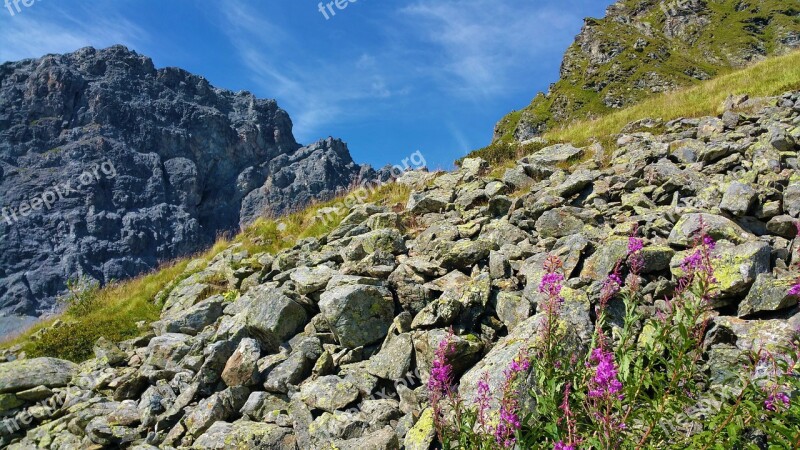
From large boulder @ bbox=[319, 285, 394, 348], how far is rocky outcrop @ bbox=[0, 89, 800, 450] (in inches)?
1.1

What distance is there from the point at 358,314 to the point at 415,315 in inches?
45.2

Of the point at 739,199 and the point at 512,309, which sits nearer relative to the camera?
the point at 512,309

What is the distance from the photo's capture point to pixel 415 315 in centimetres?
884

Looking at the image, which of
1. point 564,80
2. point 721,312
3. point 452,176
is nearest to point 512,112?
point 564,80

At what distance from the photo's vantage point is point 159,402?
8.86 m

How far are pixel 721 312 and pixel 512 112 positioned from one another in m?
163

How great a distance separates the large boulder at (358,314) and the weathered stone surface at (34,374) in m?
7.51

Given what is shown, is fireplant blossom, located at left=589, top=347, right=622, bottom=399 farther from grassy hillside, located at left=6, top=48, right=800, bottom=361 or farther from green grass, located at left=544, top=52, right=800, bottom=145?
green grass, located at left=544, top=52, right=800, bottom=145

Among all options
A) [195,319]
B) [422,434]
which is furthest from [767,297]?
[195,319]

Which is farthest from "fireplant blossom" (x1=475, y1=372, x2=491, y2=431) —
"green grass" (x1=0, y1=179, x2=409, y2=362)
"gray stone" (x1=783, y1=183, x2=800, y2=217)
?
"green grass" (x1=0, y1=179, x2=409, y2=362)

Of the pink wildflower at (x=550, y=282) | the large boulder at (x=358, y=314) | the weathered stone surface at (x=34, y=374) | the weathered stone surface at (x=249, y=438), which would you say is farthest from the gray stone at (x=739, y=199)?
the weathered stone surface at (x=34, y=374)

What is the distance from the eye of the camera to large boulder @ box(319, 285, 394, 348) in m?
8.76

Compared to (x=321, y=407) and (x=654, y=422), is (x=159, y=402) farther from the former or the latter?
(x=654, y=422)

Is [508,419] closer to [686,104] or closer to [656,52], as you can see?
[686,104]
